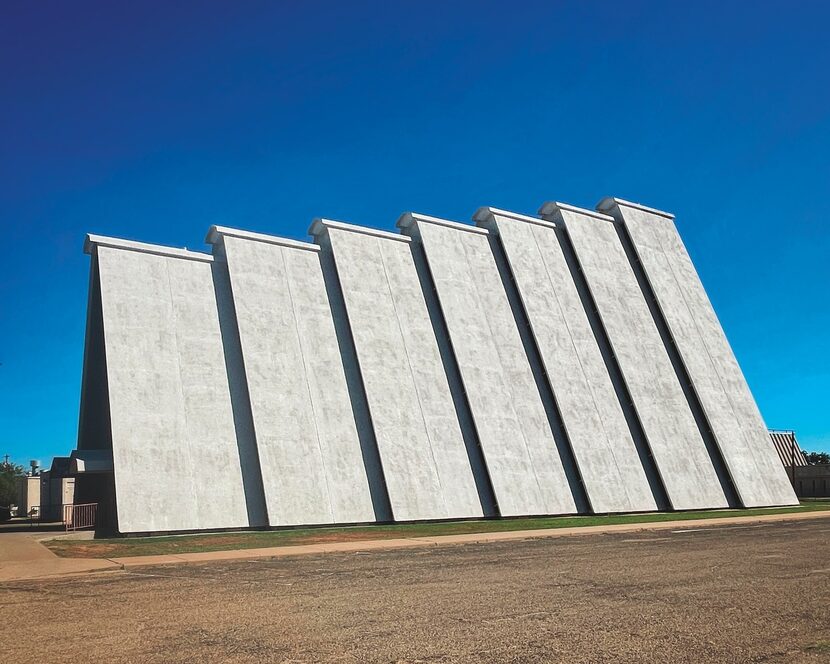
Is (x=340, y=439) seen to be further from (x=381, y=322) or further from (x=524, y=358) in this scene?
(x=524, y=358)

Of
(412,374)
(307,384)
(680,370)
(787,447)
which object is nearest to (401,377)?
(412,374)

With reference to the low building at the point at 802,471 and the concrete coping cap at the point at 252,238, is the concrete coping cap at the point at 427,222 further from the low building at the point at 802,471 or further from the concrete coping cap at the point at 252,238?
the low building at the point at 802,471

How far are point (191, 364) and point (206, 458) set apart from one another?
3337 mm

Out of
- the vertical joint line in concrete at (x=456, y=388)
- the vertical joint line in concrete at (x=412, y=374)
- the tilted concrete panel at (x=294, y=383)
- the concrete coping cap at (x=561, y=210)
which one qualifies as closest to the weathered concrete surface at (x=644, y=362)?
the concrete coping cap at (x=561, y=210)

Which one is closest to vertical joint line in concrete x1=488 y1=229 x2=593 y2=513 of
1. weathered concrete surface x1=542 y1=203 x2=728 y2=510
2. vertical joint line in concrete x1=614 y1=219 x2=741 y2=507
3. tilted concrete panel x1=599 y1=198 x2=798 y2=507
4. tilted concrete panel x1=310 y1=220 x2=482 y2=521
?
weathered concrete surface x1=542 y1=203 x2=728 y2=510

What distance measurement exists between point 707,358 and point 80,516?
2739 centimetres

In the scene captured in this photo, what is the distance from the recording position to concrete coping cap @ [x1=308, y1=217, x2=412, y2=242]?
28172mm

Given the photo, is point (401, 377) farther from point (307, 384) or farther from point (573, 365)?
point (573, 365)

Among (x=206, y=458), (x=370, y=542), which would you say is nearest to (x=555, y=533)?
(x=370, y=542)

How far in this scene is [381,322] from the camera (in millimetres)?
26703

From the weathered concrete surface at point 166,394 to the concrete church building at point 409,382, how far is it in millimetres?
64

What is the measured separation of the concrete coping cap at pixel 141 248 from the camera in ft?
79.1

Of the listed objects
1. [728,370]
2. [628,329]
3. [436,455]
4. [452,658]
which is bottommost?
[452,658]

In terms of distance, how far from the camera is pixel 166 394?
73.2 ft
